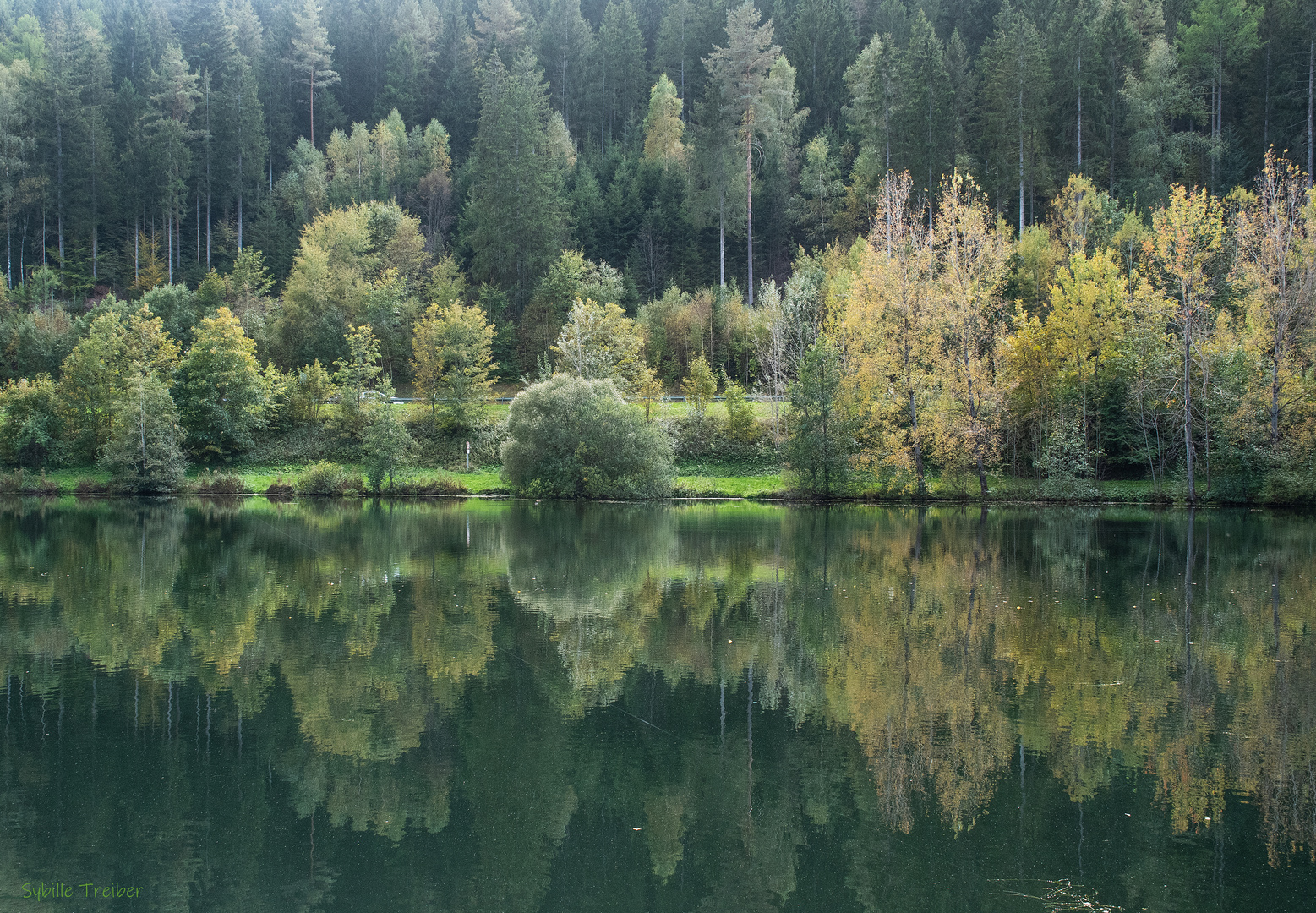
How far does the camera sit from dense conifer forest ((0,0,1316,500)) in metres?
41.9

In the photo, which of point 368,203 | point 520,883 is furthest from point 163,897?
point 368,203

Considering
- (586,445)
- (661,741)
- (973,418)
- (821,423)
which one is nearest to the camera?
(661,741)

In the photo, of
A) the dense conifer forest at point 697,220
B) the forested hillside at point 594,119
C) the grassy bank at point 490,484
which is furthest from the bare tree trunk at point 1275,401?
the forested hillside at point 594,119

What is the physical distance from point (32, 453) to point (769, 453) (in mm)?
40115

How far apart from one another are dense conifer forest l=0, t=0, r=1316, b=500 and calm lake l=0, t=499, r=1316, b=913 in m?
21.7

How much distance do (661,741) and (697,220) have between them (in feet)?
205

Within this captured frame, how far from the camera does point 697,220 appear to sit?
69312mm

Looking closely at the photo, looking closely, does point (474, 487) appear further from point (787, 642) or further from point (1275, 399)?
point (1275, 399)

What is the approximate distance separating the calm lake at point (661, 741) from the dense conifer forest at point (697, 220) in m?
21.7

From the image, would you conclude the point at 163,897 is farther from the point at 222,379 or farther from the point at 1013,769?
the point at 222,379

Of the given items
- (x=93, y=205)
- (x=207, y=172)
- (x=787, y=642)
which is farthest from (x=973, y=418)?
(x=93, y=205)

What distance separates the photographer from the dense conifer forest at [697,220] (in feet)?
137

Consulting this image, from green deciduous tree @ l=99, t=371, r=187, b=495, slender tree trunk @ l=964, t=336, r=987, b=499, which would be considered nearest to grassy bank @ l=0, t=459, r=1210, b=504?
slender tree trunk @ l=964, t=336, r=987, b=499

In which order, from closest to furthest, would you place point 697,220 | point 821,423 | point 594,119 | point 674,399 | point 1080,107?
point 821,423 → point 674,399 → point 1080,107 → point 697,220 → point 594,119
